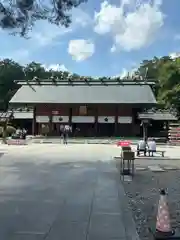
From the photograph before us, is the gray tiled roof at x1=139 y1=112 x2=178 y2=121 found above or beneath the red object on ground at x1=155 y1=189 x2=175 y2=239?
above

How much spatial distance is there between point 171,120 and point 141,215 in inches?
1760

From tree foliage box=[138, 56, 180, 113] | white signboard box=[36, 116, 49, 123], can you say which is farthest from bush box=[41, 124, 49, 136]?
tree foliage box=[138, 56, 180, 113]

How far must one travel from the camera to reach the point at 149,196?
9.74m

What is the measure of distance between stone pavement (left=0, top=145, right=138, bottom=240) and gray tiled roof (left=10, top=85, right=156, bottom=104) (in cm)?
3742

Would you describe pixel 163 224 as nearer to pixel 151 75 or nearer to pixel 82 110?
pixel 82 110

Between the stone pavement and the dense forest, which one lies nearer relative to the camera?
the stone pavement

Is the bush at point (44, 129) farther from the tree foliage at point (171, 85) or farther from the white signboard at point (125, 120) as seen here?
the tree foliage at point (171, 85)

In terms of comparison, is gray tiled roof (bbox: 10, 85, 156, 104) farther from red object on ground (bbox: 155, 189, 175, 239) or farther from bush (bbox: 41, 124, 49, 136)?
red object on ground (bbox: 155, 189, 175, 239)

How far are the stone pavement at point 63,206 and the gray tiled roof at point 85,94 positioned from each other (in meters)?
37.4

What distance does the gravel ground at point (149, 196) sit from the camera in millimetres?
7073

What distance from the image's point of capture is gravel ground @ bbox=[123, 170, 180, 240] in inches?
278

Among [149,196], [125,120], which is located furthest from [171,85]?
[149,196]

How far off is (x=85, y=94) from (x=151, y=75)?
1059 inches

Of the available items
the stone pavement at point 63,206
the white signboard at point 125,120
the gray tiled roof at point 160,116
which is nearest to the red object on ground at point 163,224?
the stone pavement at point 63,206
